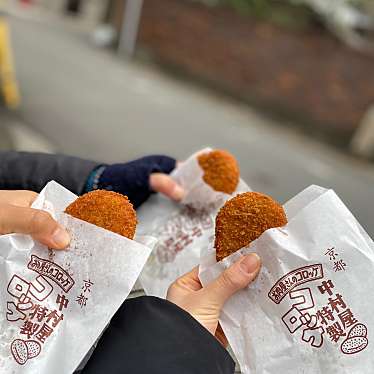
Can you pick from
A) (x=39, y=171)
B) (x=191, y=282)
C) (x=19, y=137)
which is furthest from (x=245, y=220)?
(x=19, y=137)

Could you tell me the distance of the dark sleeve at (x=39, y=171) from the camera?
5.63 feet

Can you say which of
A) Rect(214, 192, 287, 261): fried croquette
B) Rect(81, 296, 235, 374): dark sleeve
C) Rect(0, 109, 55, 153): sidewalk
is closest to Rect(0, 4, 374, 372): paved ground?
Rect(0, 109, 55, 153): sidewalk

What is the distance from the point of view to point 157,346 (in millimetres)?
1050

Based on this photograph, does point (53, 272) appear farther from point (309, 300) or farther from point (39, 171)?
point (39, 171)

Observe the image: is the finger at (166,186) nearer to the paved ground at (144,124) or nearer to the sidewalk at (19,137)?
the paved ground at (144,124)

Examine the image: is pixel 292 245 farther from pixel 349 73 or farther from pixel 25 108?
pixel 349 73

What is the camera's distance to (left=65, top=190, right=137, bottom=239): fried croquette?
1104 mm

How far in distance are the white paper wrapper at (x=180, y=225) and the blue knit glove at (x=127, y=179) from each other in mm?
73

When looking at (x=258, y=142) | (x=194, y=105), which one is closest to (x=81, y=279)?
(x=258, y=142)

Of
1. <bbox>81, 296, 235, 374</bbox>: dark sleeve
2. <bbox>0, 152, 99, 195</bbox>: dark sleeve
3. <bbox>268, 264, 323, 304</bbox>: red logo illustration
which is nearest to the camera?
<bbox>81, 296, 235, 374</bbox>: dark sleeve

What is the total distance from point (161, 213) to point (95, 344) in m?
0.74

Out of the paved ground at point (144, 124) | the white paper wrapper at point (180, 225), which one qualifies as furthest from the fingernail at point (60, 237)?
the paved ground at point (144, 124)

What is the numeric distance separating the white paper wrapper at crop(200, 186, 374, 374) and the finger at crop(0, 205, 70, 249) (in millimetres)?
384

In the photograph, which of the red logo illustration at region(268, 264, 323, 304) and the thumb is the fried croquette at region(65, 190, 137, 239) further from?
the red logo illustration at region(268, 264, 323, 304)
